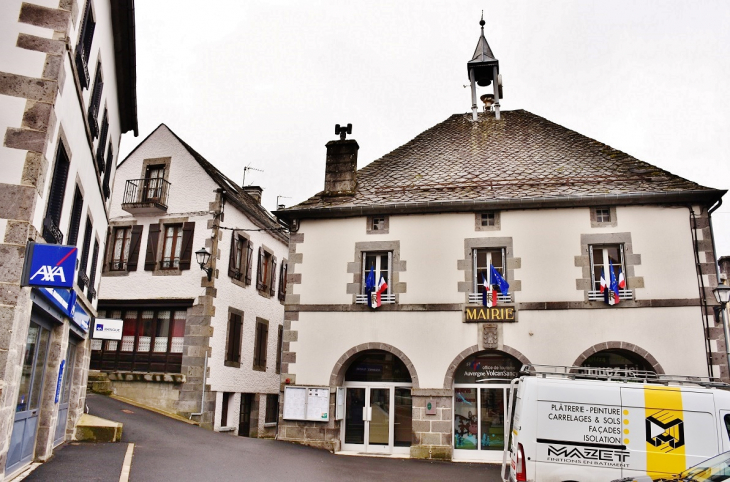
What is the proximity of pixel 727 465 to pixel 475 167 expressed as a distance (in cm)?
1284

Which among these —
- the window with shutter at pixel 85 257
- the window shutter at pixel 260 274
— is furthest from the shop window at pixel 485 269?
the window shutter at pixel 260 274

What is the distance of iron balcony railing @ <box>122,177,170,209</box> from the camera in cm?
2169

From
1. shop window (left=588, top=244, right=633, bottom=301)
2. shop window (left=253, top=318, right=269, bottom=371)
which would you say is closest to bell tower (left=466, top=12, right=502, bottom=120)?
shop window (left=588, top=244, right=633, bottom=301)

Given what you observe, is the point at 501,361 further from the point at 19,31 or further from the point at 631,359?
the point at 19,31

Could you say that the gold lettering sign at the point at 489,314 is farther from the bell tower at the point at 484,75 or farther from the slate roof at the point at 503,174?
the bell tower at the point at 484,75

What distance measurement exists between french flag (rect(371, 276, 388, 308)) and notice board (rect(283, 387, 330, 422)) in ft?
8.21

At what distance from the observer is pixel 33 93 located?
788 cm

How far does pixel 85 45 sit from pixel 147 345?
12.2 metres

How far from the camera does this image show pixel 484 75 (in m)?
21.9

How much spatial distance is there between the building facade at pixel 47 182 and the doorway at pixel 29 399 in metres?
0.02

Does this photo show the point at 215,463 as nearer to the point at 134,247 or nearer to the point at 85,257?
the point at 85,257

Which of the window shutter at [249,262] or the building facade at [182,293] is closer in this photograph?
the building facade at [182,293]

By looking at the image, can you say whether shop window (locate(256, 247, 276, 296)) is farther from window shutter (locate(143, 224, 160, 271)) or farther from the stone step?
the stone step

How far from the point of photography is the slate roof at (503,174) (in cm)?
1586
